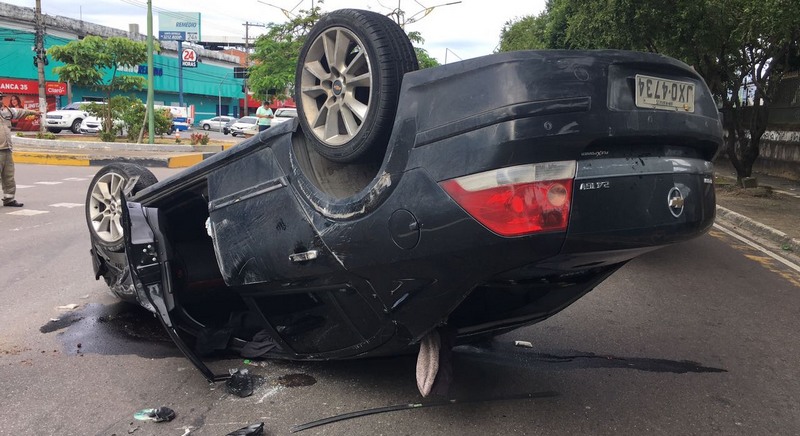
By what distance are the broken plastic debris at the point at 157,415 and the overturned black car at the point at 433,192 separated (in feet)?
1.13

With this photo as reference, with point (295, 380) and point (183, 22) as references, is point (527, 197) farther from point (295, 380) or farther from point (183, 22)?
point (183, 22)

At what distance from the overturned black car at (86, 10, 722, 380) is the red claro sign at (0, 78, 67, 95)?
42.1 m

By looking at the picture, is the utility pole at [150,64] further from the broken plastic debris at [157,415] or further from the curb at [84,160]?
the broken plastic debris at [157,415]

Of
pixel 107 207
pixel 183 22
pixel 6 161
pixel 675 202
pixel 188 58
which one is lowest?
pixel 6 161

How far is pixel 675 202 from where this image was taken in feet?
8.53

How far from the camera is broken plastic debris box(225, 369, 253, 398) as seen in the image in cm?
334

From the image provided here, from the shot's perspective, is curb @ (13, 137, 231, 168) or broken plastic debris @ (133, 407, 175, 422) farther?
curb @ (13, 137, 231, 168)

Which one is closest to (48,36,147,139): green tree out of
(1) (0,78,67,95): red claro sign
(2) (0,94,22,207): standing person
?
(2) (0,94,22,207): standing person

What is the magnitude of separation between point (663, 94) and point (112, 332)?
12.1ft

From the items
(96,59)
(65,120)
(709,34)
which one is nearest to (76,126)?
(65,120)

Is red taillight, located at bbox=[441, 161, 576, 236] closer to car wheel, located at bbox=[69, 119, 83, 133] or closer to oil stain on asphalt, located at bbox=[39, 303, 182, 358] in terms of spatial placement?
oil stain on asphalt, located at bbox=[39, 303, 182, 358]

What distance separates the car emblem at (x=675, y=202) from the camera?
102 inches

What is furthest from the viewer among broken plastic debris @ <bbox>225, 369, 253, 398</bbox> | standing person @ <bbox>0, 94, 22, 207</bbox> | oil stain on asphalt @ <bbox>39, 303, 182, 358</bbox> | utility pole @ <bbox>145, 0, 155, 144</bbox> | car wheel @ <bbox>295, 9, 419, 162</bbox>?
utility pole @ <bbox>145, 0, 155, 144</bbox>

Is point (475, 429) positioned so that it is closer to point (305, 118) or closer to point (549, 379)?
point (549, 379)
